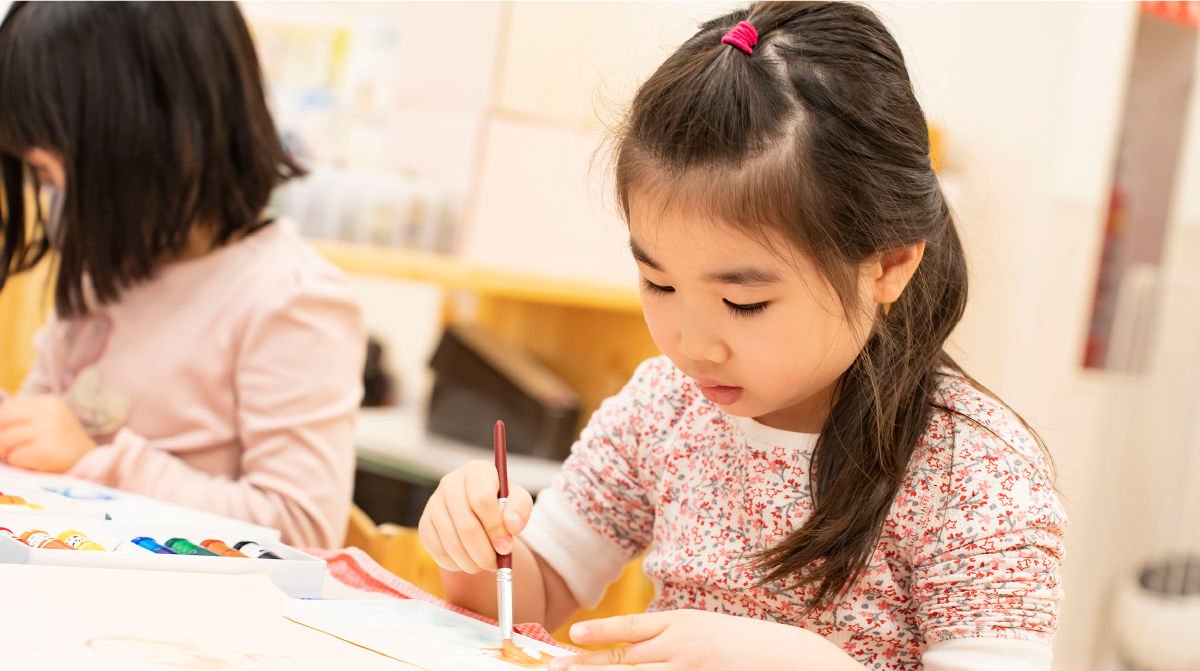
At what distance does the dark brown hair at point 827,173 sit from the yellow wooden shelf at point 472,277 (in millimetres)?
764

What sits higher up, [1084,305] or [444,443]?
[1084,305]

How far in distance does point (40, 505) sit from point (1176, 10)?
2.05 meters

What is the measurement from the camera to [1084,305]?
1.90 metres

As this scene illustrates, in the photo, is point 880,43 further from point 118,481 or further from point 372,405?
point 372,405

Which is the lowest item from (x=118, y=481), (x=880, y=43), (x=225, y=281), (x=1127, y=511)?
(x=1127, y=511)

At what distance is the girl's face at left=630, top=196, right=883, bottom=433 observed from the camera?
0.53 meters

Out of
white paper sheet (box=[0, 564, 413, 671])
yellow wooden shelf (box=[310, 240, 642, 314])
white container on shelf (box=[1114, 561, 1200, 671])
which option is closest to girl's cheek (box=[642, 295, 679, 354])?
white paper sheet (box=[0, 564, 413, 671])

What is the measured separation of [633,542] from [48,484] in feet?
1.39

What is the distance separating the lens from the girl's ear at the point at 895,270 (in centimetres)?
57

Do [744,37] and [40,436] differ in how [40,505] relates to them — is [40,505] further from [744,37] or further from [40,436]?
[744,37]

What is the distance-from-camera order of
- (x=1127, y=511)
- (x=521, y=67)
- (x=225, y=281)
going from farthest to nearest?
(x=1127, y=511), (x=521, y=67), (x=225, y=281)

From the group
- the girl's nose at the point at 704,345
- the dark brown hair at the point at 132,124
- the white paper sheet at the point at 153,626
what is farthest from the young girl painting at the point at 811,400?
the dark brown hair at the point at 132,124

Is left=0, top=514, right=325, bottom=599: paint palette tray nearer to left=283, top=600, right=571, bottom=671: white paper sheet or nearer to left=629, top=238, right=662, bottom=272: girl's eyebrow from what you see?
left=283, top=600, right=571, bottom=671: white paper sheet

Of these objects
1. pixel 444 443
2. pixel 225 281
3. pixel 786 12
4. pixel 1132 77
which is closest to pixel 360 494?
pixel 444 443
